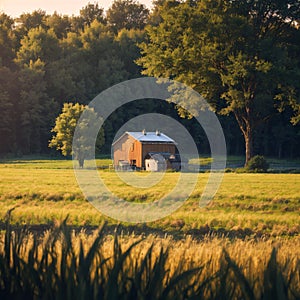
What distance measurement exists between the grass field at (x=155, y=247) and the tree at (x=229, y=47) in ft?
52.9

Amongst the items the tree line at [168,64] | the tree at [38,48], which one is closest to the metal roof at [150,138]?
the tree line at [168,64]

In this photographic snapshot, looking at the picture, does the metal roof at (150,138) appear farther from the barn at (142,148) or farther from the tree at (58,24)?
the tree at (58,24)

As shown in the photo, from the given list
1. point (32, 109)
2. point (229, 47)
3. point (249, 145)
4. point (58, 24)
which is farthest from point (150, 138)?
point (58, 24)

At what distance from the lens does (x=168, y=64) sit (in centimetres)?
5341

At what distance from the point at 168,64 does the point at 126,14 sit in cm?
8541

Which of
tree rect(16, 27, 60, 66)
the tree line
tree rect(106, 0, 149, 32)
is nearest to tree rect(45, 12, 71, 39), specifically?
the tree line

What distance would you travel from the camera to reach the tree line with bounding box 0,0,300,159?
51125 millimetres

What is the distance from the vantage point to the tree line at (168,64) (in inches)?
2013

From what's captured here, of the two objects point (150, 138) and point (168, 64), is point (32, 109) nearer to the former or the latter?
point (150, 138)

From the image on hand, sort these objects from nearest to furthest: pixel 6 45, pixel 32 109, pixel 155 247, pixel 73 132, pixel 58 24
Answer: pixel 155 247, pixel 73 132, pixel 32 109, pixel 6 45, pixel 58 24

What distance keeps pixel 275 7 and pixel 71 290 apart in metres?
52.3

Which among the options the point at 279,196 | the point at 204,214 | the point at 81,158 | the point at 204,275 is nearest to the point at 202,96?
the point at 81,158

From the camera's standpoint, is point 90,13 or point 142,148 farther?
point 90,13

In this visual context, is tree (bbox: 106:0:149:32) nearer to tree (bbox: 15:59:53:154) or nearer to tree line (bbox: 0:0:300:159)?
tree line (bbox: 0:0:300:159)
